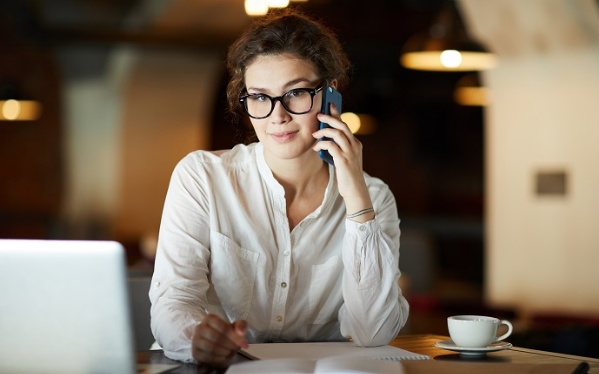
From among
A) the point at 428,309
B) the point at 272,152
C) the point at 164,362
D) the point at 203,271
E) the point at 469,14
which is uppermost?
the point at 469,14

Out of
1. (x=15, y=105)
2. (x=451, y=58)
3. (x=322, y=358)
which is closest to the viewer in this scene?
(x=322, y=358)

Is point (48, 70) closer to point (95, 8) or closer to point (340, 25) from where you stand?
point (95, 8)

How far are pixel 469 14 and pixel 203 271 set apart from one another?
5.30m

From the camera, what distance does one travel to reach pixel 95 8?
34.2ft

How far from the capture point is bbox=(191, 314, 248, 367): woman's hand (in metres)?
1.94

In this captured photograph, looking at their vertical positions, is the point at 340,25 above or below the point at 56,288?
above

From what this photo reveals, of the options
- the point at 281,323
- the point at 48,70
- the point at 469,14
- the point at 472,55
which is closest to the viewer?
the point at 281,323

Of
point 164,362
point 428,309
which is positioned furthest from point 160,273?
point 428,309

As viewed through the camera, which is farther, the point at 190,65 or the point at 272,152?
the point at 190,65

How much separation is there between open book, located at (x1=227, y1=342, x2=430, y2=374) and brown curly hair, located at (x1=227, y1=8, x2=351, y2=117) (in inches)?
30.3

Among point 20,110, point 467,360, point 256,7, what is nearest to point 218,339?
point 467,360

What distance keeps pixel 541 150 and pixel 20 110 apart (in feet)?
19.5

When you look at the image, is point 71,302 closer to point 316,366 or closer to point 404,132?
point 316,366

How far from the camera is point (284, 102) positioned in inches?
99.4
